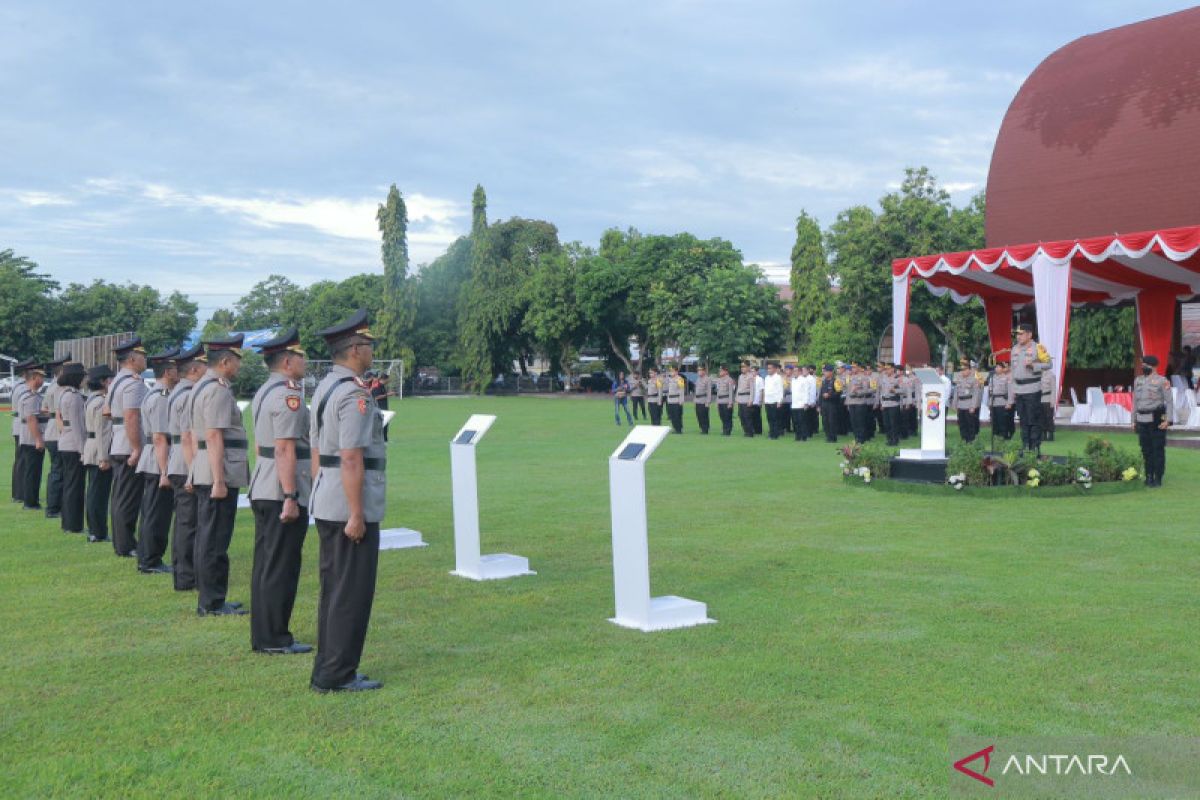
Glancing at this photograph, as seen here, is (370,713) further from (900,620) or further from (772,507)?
(772,507)

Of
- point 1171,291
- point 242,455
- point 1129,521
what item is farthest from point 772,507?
point 1171,291

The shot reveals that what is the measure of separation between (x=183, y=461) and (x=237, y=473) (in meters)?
0.89

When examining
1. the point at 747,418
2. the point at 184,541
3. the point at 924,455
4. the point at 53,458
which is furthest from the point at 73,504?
the point at 747,418

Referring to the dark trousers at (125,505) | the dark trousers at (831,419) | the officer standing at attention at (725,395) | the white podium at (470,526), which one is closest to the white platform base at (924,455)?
the white podium at (470,526)

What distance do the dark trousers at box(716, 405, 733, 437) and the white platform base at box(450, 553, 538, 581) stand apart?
49.1 feet

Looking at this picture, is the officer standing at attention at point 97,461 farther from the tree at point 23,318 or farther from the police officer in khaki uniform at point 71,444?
the tree at point 23,318

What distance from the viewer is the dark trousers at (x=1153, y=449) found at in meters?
11.9

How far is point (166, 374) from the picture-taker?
27.0 ft

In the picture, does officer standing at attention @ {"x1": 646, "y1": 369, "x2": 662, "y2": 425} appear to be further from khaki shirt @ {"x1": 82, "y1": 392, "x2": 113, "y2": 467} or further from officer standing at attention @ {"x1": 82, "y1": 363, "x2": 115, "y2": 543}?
khaki shirt @ {"x1": 82, "y1": 392, "x2": 113, "y2": 467}

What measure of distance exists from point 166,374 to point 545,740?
5385 millimetres

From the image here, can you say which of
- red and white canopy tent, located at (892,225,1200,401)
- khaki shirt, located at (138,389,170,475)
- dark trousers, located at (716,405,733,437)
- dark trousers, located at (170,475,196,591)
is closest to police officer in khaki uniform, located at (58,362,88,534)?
khaki shirt, located at (138,389,170,475)

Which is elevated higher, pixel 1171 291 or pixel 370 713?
pixel 1171 291

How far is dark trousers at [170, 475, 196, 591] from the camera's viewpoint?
280 inches

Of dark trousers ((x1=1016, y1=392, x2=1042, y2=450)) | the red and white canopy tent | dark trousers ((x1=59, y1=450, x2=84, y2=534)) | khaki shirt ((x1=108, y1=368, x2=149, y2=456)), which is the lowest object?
dark trousers ((x1=59, y1=450, x2=84, y2=534))
